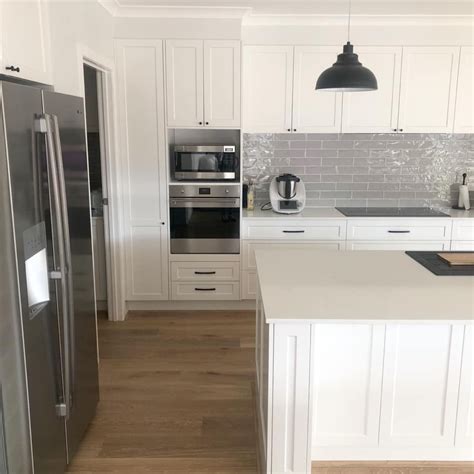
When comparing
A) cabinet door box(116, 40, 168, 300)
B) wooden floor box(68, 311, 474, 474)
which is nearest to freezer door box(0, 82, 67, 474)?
wooden floor box(68, 311, 474, 474)

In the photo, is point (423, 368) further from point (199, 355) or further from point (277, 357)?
point (199, 355)

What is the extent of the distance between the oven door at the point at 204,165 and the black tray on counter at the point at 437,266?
179 centimetres

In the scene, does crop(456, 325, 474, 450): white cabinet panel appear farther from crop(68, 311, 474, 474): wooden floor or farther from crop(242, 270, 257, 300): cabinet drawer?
crop(242, 270, 257, 300): cabinet drawer

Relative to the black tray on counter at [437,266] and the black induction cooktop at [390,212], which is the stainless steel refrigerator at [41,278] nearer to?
the black tray on counter at [437,266]

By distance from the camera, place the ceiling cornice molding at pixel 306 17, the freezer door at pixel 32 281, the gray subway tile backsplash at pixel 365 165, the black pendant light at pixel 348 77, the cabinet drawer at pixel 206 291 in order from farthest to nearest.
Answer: the gray subway tile backsplash at pixel 365 165 < the cabinet drawer at pixel 206 291 < the ceiling cornice molding at pixel 306 17 < the black pendant light at pixel 348 77 < the freezer door at pixel 32 281

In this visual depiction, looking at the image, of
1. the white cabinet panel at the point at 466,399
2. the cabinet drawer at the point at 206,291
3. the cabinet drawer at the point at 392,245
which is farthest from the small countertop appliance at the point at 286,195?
the white cabinet panel at the point at 466,399

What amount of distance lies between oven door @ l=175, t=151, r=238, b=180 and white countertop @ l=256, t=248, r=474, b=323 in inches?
56.2

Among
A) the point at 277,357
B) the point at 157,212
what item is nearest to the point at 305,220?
the point at 157,212

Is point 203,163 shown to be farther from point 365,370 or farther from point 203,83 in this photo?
point 365,370

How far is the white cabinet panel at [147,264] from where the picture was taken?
13.8ft

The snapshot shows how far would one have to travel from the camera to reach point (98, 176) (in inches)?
161

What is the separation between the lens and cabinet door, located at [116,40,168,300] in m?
3.92

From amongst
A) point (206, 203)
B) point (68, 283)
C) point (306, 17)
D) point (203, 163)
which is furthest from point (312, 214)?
point (68, 283)

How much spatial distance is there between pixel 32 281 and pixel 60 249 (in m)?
0.21
